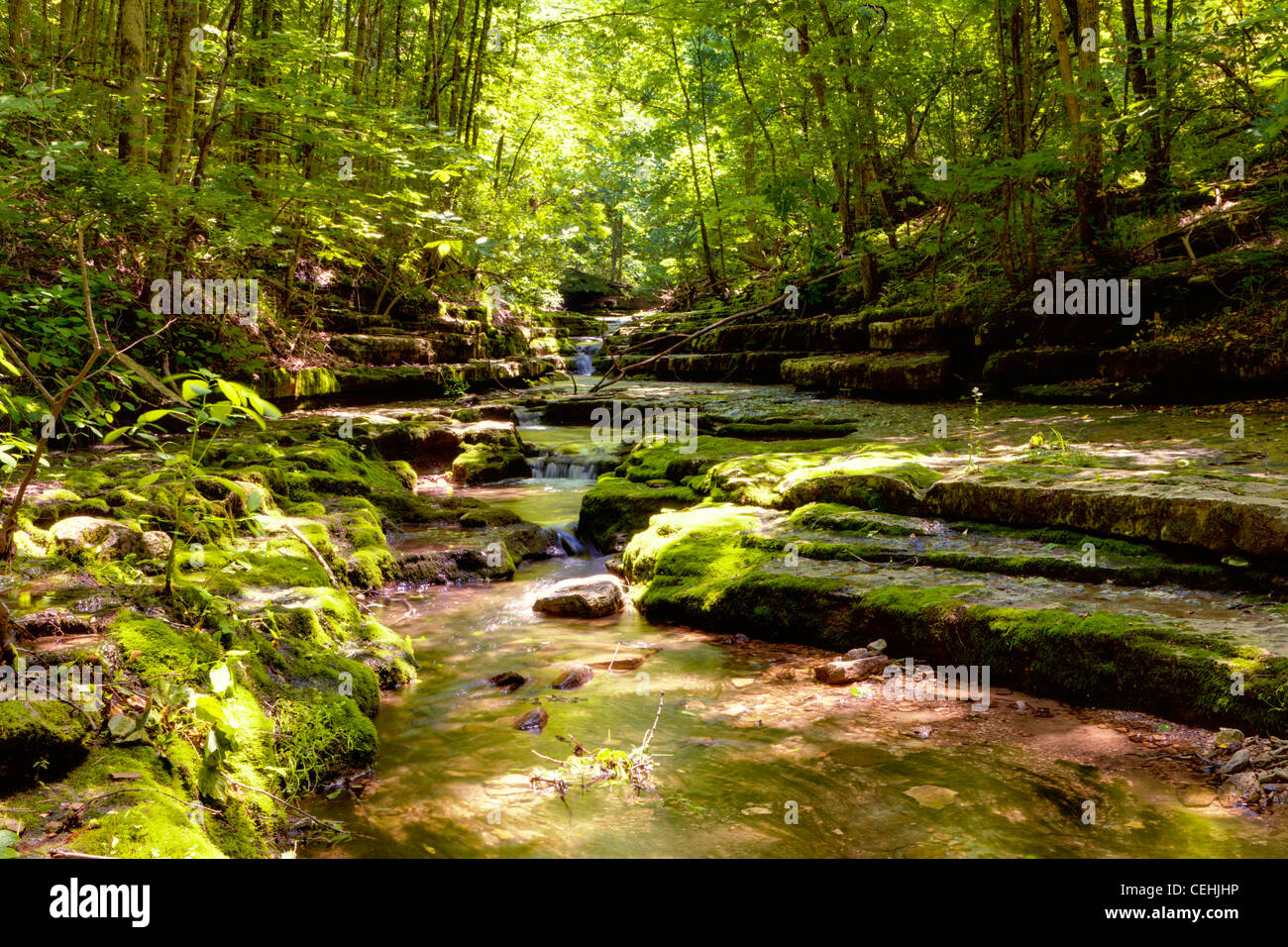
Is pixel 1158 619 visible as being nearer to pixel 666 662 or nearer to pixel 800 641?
pixel 800 641

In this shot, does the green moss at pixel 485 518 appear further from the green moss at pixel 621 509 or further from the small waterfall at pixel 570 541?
the green moss at pixel 621 509

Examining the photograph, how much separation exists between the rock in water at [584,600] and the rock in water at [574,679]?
1150 millimetres

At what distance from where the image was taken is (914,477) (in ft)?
19.8

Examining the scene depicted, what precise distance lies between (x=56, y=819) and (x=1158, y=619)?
4666 millimetres

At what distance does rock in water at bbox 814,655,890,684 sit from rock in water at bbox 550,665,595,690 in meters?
1.40

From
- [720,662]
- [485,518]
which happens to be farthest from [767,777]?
[485,518]

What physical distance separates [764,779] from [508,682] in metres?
1.81

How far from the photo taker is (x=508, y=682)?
4523 mm

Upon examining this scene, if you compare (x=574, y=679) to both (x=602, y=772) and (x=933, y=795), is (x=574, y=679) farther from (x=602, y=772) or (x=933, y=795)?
(x=933, y=795)

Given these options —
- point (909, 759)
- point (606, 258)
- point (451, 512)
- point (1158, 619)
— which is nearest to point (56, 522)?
point (451, 512)

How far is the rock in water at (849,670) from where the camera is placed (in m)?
4.29

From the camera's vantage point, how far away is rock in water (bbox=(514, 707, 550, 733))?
392 centimetres

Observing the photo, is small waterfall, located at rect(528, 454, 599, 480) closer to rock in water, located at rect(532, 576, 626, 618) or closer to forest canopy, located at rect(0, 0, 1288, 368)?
forest canopy, located at rect(0, 0, 1288, 368)

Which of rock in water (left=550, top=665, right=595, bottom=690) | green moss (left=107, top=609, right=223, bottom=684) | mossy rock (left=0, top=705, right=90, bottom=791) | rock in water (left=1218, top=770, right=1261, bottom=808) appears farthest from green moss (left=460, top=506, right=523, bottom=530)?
rock in water (left=1218, top=770, right=1261, bottom=808)
